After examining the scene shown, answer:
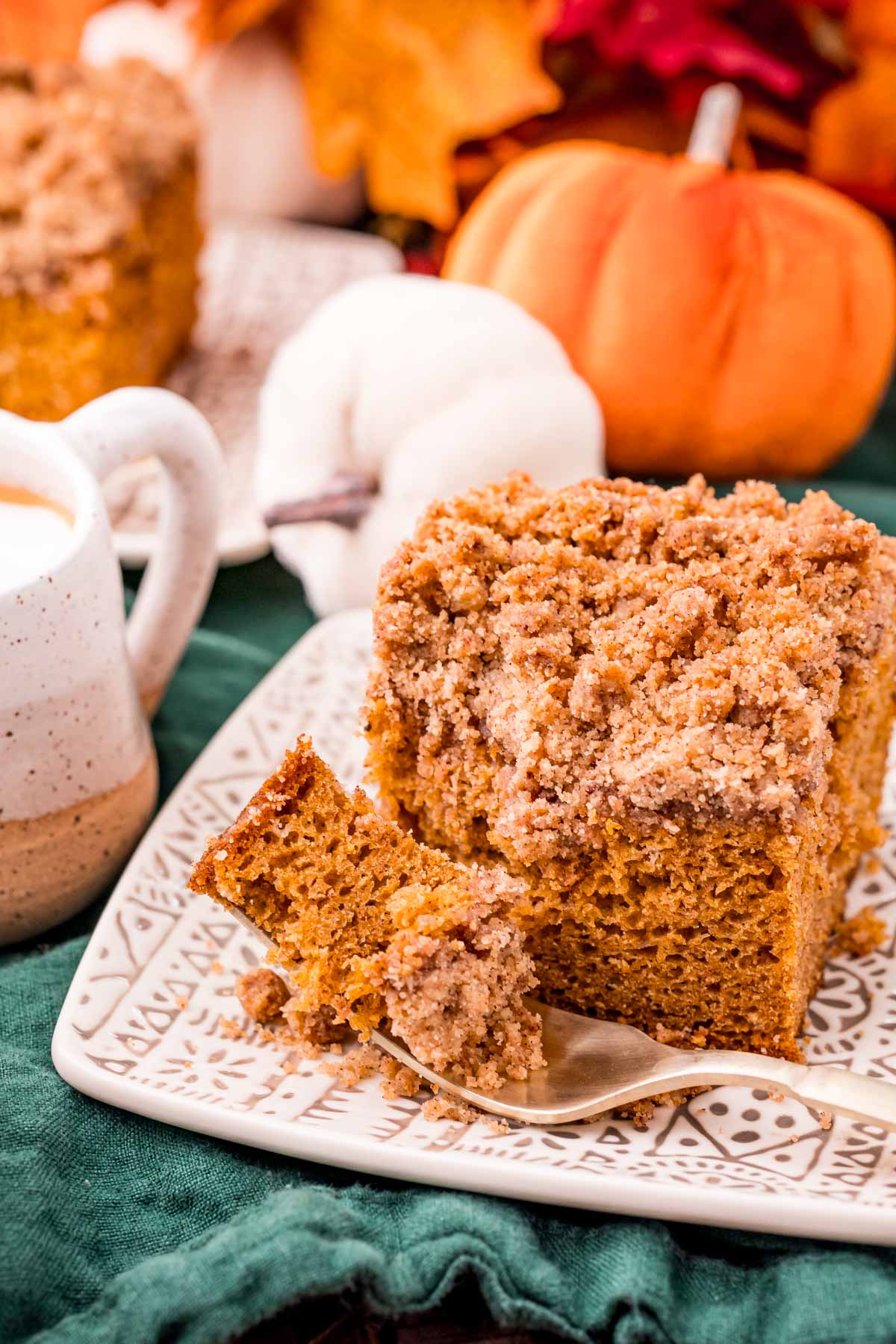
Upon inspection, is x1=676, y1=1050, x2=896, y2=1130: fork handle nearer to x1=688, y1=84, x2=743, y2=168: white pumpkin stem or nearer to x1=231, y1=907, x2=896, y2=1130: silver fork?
x1=231, y1=907, x2=896, y2=1130: silver fork

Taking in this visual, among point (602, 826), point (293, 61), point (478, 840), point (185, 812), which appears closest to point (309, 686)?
point (185, 812)

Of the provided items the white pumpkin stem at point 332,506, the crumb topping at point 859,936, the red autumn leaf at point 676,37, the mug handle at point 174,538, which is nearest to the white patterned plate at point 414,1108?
the crumb topping at point 859,936


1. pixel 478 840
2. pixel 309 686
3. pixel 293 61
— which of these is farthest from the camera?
pixel 293 61

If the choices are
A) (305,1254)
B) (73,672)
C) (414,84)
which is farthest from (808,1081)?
(414,84)

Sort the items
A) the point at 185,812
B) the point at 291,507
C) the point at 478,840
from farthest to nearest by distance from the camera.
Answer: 1. the point at 291,507
2. the point at 185,812
3. the point at 478,840

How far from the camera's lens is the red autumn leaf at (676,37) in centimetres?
330

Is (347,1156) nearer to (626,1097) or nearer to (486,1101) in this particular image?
(486,1101)

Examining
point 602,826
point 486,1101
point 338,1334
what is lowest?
point 338,1334

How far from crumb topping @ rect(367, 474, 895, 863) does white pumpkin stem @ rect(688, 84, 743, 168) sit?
148cm

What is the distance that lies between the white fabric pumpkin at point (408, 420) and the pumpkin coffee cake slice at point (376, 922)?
40.0 inches

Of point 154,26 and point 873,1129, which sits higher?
point 154,26

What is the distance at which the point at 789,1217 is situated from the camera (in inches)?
54.4

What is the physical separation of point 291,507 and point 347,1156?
1.36 m

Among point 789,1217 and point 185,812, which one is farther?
point 185,812
